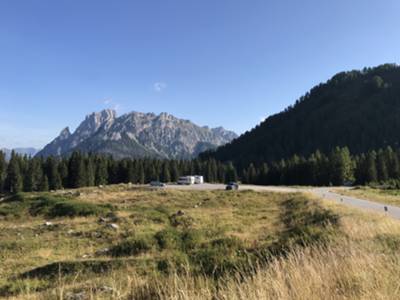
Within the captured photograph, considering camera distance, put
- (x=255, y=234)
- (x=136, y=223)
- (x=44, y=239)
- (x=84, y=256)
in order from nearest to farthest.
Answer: (x=84, y=256) < (x=255, y=234) < (x=44, y=239) < (x=136, y=223)

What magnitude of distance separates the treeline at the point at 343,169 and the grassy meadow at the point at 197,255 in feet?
165

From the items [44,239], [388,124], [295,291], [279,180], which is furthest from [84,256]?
[388,124]

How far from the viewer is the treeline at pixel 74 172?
81.6 metres

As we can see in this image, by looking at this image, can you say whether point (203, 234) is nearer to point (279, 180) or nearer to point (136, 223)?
point (136, 223)

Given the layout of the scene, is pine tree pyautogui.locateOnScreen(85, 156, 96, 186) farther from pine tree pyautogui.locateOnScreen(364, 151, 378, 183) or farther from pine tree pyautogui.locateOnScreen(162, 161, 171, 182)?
pine tree pyautogui.locateOnScreen(364, 151, 378, 183)

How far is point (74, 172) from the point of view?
3391 inches

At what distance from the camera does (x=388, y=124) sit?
17262 cm

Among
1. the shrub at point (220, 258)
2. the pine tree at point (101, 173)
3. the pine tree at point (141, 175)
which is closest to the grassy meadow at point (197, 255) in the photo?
the shrub at point (220, 258)

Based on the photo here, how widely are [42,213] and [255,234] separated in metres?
24.0

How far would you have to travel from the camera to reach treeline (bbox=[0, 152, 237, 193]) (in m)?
81.6


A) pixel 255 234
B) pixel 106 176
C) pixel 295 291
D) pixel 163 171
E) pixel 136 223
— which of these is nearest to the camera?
pixel 295 291

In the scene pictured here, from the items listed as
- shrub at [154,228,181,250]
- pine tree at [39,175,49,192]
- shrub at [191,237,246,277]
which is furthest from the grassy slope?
pine tree at [39,175,49,192]

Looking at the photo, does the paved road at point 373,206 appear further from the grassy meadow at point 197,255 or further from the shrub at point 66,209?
the shrub at point 66,209

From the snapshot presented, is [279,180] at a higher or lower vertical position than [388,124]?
lower
